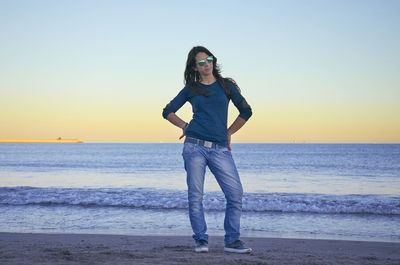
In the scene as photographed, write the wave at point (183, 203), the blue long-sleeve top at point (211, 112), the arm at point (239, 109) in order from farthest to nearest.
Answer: the wave at point (183, 203)
the arm at point (239, 109)
the blue long-sleeve top at point (211, 112)

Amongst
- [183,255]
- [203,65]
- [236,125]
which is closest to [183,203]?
[183,255]

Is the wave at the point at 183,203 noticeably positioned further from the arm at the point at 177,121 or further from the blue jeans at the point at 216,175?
the arm at the point at 177,121

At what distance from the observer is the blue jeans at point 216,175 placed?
170 inches

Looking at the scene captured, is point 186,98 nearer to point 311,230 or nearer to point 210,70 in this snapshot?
point 210,70

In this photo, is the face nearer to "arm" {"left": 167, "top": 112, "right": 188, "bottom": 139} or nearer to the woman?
the woman

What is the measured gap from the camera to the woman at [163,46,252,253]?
4289mm

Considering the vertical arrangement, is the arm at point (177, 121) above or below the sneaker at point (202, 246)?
above

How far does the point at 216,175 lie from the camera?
4.36 m

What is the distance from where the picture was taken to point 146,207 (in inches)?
440

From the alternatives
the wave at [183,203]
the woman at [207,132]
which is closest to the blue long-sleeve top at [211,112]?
A: the woman at [207,132]

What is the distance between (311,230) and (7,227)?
588 centimetres

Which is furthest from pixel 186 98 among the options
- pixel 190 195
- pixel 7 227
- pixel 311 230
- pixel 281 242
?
pixel 7 227

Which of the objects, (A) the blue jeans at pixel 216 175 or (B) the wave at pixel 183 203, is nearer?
(A) the blue jeans at pixel 216 175

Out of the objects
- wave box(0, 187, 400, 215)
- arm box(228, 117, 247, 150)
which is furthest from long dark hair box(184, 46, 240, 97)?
wave box(0, 187, 400, 215)
